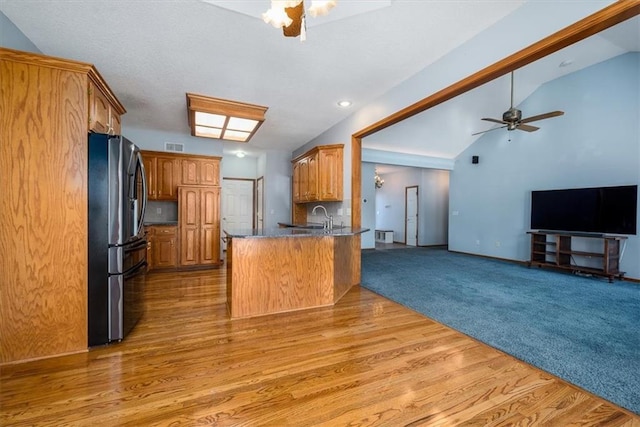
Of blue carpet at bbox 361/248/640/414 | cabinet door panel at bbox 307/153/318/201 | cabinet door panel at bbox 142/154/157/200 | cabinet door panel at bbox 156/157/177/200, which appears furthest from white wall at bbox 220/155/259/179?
blue carpet at bbox 361/248/640/414

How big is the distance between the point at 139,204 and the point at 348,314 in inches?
96.1

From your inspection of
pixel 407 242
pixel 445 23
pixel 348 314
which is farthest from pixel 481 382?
pixel 407 242

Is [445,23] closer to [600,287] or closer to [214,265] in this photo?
[600,287]

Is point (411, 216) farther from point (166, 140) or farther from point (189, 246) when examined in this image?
point (166, 140)

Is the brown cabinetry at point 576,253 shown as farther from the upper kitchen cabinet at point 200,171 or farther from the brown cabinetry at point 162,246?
the brown cabinetry at point 162,246

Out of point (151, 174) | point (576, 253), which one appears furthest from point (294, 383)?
point (576, 253)

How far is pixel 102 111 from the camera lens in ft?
8.39

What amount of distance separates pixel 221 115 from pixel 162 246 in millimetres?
2756

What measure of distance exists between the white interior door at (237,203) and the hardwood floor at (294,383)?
16.5 feet

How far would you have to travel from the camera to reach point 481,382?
70.7 inches

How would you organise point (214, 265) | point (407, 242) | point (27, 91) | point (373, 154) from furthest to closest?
point (407, 242)
point (373, 154)
point (214, 265)
point (27, 91)

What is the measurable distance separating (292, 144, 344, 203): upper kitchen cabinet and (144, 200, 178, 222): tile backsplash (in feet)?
9.15

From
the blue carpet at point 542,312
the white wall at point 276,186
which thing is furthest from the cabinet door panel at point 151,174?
the blue carpet at point 542,312

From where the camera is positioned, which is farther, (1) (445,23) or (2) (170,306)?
(2) (170,306)
